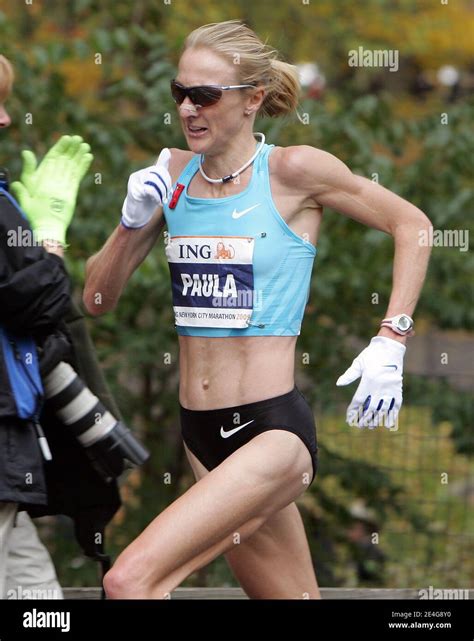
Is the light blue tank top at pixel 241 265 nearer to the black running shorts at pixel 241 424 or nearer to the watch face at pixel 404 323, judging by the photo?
the black running shorts at pixel 241 424

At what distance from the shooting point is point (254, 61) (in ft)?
12.3

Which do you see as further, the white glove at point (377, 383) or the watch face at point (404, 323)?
the watch face at point (404, 323)

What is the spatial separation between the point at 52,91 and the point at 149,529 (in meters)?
3.25

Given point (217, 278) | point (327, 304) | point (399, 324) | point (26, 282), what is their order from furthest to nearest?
1. point (327, 304)
2. point (217, 278)
3. point (399, 324)
4. point (26, 282)

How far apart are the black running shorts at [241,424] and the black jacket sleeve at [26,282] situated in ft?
1.96

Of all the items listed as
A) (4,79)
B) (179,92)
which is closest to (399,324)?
(179,92)

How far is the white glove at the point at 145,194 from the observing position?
12.0ft

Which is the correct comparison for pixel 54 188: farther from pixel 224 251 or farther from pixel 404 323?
pixel 404 323

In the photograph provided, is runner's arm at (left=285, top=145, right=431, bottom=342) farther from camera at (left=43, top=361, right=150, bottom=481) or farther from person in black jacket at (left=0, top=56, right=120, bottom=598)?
camera at (left=43, top=361, right=150, bottom=481)

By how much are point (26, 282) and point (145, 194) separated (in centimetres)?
48


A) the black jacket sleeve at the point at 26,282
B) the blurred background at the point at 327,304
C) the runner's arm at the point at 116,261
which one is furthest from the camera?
the blurred background at the point at 327,304

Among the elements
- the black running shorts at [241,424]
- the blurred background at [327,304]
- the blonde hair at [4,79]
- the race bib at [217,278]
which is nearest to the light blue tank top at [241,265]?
the race bib at [217,278]

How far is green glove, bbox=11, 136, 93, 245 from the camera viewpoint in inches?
150

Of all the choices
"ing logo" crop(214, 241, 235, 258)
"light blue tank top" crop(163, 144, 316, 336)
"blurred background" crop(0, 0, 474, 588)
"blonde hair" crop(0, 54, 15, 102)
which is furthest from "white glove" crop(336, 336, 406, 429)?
"blurred background" crop(0, 0, 474, 588)
